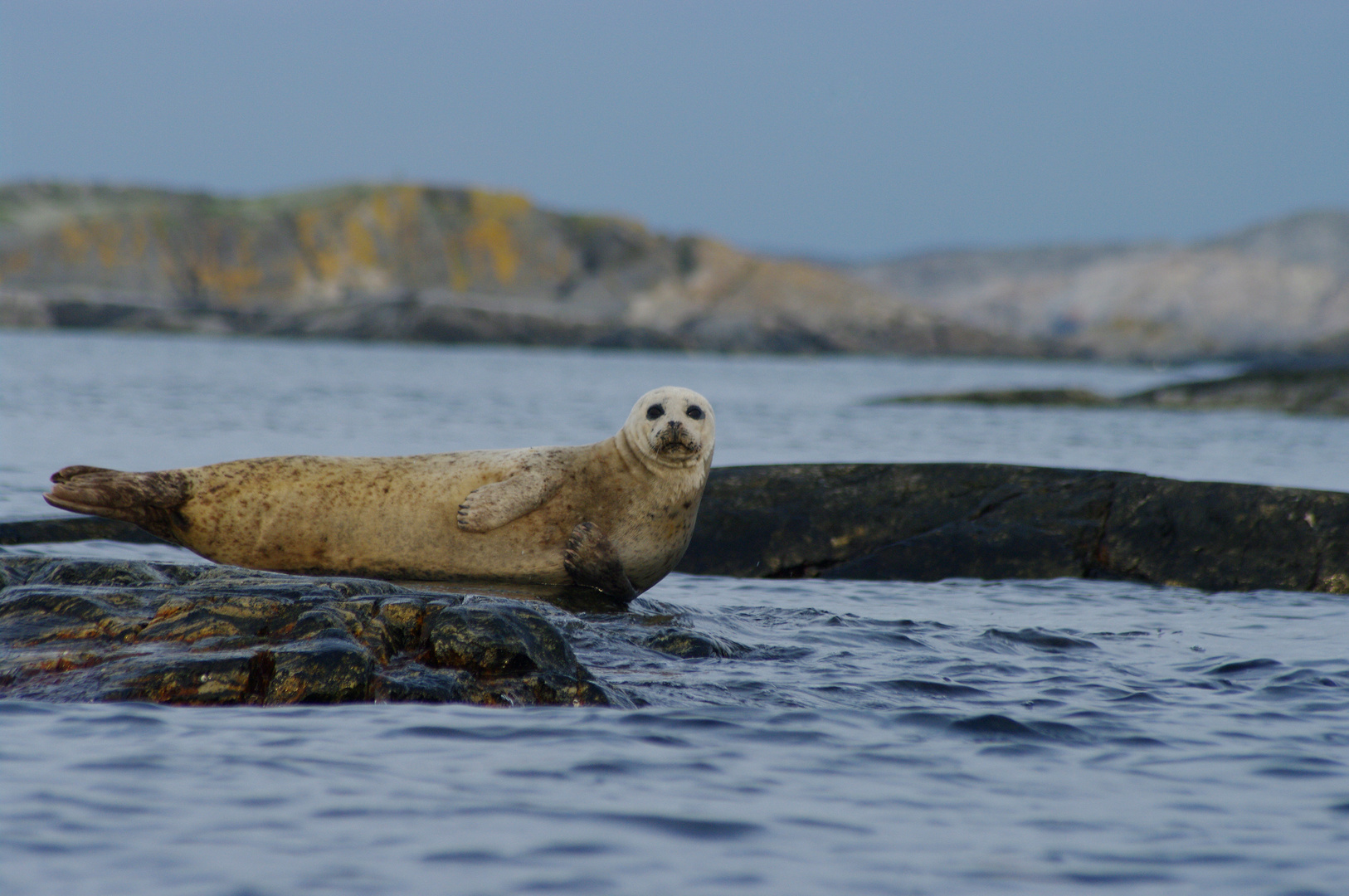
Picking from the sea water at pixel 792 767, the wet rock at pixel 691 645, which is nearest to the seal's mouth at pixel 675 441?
the sea water at pixel 792 767

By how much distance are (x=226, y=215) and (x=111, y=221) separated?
10225 mm

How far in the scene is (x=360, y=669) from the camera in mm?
5059

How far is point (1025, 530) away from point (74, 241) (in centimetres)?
10513

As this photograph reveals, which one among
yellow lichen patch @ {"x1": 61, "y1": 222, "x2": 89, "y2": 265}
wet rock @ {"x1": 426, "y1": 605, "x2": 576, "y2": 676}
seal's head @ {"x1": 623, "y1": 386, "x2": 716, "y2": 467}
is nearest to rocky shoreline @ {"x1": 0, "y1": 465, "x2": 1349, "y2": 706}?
wet rock @ {"x1": 426, "y1": 605, "x2": 576, "y2": 676}

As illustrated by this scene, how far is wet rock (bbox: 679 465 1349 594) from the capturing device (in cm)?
922

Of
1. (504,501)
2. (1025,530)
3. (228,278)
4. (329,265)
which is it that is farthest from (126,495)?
(228,278)

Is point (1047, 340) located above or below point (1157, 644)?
above

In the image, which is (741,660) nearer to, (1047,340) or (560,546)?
(560,546)

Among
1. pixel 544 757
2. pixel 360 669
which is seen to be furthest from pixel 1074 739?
pixel 360 669

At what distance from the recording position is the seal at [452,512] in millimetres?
7172

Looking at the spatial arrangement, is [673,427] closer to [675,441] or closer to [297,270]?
[675,441]

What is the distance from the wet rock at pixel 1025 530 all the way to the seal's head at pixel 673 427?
2.27 m

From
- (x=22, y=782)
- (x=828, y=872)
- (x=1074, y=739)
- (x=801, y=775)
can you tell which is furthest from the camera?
(x=1074, y=739)

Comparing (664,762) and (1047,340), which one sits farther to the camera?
(1047,340)
